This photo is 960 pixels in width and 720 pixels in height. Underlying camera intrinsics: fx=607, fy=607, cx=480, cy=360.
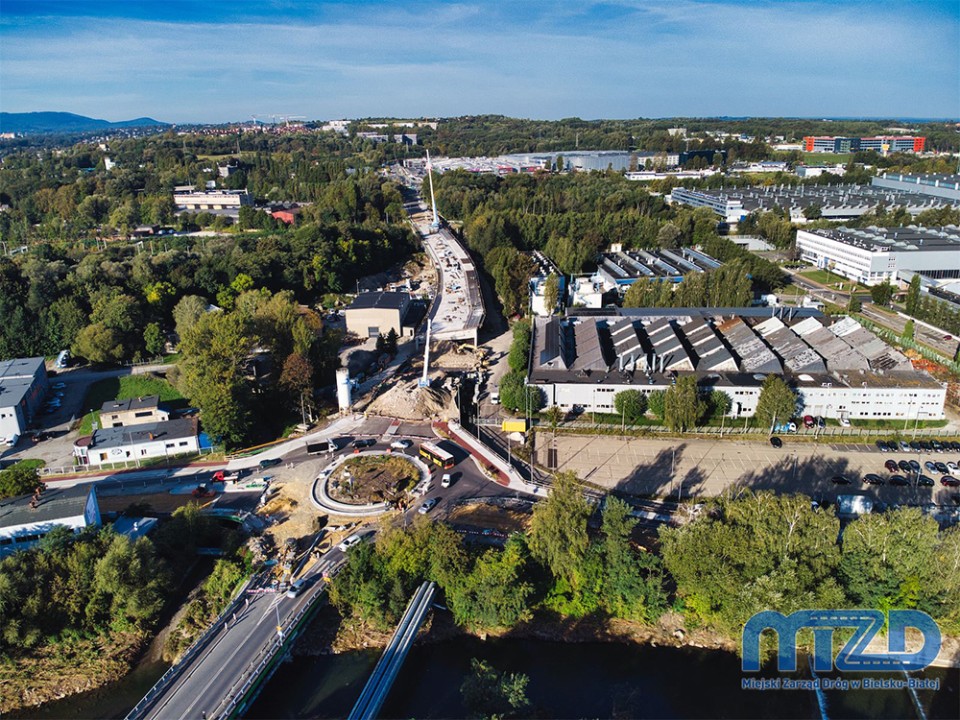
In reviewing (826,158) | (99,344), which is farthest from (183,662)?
(826,158)

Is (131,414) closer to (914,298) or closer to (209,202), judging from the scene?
(914,298)

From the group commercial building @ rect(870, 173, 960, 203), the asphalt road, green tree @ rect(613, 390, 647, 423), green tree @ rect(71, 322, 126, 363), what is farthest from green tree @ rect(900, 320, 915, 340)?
green tree @ rect(71, 322, 126, 363)

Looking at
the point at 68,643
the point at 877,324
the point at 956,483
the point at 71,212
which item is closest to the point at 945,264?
the point at 877,324

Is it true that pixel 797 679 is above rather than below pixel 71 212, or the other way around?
below

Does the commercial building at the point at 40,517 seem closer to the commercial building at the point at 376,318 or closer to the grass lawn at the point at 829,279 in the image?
the commercial building at the point at 376,318

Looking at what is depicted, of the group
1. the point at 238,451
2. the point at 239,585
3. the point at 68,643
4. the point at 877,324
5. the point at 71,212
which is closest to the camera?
the point at 68,643

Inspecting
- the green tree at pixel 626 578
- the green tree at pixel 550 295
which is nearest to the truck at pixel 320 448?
the green tree at pixel 626 578

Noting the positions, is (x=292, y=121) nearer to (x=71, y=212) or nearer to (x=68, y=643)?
(x=71, y=212)
